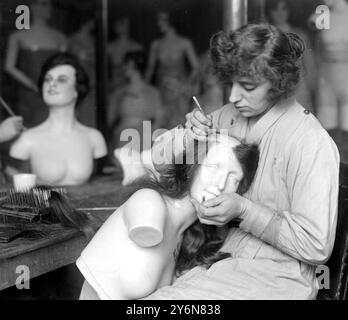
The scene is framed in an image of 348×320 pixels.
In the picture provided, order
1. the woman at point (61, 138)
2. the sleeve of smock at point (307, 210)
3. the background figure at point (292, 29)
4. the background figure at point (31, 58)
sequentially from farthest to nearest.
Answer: the background figure at point (31, 58), the background figure at point (292, 29), the woman at point (61, 138), the sleeve of smock at point (307, 210)

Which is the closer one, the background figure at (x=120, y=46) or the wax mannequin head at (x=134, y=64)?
the wax mannequin head at (x=134, y=64)

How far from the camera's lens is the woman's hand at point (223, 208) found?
213 centimetres

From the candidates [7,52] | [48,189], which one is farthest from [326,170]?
[7,52]

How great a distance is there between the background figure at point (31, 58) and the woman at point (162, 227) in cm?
255

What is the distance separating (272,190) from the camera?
2262 millimetres

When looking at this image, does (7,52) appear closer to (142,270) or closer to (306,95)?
(306,95)

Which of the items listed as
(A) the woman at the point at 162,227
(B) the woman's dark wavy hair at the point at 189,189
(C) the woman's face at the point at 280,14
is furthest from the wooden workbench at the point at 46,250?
Answer: (C) the woman's face at the point at 280,14

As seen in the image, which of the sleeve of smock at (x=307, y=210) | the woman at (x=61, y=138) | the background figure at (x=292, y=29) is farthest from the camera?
the background figure at (x=292, y=29)

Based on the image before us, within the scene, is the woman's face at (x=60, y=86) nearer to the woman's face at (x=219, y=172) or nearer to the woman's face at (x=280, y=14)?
the woman's face at (x=219, y=172)

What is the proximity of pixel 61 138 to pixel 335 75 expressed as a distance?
76.3 inches

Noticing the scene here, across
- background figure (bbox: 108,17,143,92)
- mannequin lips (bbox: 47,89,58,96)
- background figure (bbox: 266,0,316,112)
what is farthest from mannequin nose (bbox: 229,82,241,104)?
background figure (bbox: 108,17,143,92)

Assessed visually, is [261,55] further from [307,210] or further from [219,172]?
[307,210]

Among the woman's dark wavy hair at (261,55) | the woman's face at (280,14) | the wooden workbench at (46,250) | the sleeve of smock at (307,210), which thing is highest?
the woman's face at (280,14)

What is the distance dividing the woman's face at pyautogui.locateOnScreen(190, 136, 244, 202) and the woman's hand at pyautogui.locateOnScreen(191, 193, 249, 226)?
0.05 m
